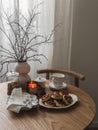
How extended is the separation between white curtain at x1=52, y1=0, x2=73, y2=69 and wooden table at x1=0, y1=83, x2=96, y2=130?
2.84 feet

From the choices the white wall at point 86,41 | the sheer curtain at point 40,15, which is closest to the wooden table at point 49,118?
the sheer curtain at point 40,15

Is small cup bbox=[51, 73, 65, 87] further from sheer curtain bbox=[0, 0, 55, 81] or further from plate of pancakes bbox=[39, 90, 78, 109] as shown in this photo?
sheer curtain bbox=[0, 0, 55, 81]

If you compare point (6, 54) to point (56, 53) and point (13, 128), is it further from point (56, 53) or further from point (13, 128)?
point (13, 128)

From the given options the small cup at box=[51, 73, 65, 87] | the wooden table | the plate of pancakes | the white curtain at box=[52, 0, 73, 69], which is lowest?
the wooden table

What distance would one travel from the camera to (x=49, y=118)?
128 cm

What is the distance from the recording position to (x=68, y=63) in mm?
2309

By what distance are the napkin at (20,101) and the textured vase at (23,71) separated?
122 millimetres

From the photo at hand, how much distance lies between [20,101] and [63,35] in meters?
1.02

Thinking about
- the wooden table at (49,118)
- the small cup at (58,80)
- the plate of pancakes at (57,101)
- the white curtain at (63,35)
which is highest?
the white curtain at (63,35)

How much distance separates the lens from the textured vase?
5.27 feet

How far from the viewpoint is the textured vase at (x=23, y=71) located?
1.61 m

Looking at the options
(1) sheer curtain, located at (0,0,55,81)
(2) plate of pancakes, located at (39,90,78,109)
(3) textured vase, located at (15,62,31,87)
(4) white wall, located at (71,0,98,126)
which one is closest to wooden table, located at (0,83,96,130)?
(2) plate of pancakes, located at (39,90,78,109)

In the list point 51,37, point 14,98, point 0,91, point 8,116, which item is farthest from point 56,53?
point 8,116

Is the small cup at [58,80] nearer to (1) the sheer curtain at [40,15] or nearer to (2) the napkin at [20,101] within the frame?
(2) the napkin at [20,101]
